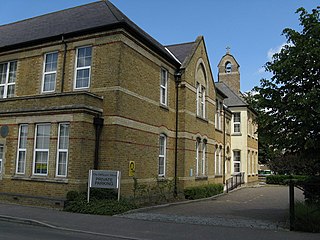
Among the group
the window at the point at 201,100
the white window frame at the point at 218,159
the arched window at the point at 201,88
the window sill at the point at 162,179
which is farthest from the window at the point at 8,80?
the white window frame at the point at 218,159

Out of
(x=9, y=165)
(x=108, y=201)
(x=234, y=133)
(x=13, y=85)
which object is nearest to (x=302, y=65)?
(x=108, y=201)

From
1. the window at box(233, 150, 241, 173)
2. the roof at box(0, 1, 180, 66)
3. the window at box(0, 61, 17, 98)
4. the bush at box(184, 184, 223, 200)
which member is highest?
the roof at box(0, 1, 180, 66)

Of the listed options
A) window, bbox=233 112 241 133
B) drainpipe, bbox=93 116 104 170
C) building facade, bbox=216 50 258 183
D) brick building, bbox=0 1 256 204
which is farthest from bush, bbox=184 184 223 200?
window, bbox=233 112 241 133

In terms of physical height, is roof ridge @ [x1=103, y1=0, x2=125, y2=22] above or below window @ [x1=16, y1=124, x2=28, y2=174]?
above

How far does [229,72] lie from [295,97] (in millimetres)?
31368

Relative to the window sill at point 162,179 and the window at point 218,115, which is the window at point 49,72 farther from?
the window at point 218,115

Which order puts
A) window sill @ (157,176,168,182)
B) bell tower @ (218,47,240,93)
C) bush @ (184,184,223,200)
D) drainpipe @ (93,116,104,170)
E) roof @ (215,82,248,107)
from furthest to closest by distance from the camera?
bell tower @ (218,47,240,93)
roof @ (215,82,248,107)
bush @ (184,184,223,200)
window sill @ (157,176,168,182)
drainpipe @ (93,116,104,170)

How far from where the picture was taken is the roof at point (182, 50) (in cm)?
2166

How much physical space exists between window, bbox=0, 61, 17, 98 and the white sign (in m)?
7.62

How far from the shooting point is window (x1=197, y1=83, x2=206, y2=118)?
2228 centimetres

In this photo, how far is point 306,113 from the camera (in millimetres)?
10242

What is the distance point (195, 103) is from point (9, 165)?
37.6 feet

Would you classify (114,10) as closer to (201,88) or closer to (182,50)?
(182,50)

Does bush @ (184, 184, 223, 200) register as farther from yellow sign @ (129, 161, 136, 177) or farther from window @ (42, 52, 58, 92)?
window @ (42, 52, 58, 92)
